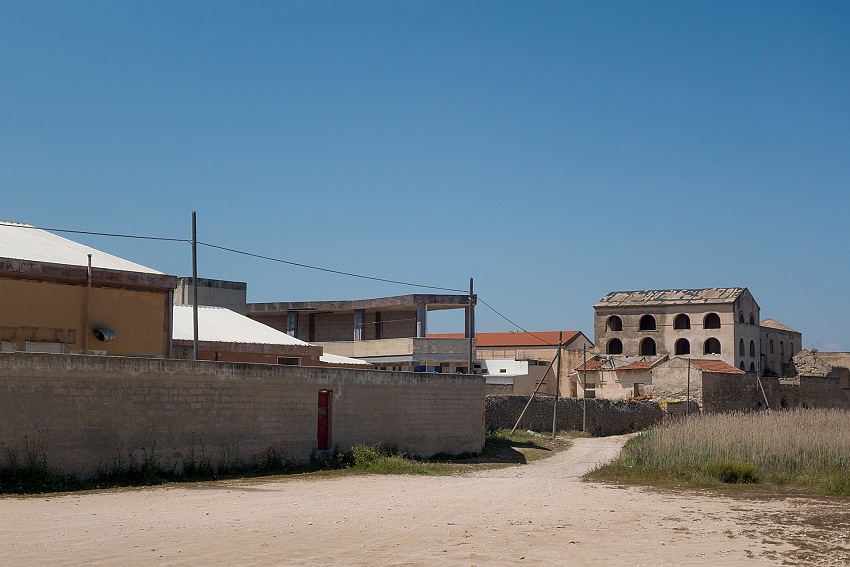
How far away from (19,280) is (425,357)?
2885cm

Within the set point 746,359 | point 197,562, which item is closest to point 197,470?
point 197,562

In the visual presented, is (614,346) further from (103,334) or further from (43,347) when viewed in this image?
(43,347)

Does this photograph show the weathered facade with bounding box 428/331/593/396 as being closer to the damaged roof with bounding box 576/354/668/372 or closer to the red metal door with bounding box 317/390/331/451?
the damaged roof with bounding box 576/354/668/372

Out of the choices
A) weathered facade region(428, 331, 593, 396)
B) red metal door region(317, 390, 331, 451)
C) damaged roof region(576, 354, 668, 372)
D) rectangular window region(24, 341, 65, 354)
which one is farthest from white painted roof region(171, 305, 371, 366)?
damaged roof region(576, 354, 668, 372)

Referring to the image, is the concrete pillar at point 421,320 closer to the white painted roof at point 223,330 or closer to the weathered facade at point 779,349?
the white painted roof at point 223,330

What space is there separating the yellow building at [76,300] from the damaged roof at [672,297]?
50409mm

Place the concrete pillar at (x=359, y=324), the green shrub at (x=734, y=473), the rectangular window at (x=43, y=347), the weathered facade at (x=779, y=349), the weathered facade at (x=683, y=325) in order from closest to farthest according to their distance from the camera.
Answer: the green shrub at (x=734, y=473) < the rectangular window at (x=43, y=347) < the concrete pillar at (x=359, y=324) < the weathered facade at (x=683, y=325) < the weathered facade at (x=779, y=349)

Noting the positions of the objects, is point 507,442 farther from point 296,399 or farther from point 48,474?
point 48,474

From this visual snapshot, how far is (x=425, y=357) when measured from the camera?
50.6m

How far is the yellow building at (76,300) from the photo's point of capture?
77.9 feet

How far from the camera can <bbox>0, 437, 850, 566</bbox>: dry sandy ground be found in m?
11.4

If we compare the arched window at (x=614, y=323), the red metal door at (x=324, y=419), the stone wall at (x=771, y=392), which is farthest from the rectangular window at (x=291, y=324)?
the red metal door at (x=324, y=419)

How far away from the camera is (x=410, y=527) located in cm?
1363

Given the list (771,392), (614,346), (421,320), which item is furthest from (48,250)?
(614,346)
